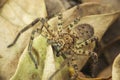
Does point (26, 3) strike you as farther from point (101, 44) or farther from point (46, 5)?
point (101, 44)

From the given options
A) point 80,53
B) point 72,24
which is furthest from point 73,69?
point 72,24

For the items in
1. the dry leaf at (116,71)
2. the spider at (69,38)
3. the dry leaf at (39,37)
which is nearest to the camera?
the dry leaf at (116,71)

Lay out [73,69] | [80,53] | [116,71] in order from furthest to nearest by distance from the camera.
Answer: [80,53] < [73,69] < [116,71]

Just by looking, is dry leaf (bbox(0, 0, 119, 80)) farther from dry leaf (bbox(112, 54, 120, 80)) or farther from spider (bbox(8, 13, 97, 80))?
dry leaf (bbox(112, 54, 120, 80))

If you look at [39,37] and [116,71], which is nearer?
[116,71]

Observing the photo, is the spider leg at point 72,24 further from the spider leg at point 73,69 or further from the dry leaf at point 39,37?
the spider leg at point 73,69

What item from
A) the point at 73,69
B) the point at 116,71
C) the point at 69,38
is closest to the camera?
the point at 116,71

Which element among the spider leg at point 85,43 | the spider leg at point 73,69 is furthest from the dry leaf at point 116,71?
the spider leg at point 85,43

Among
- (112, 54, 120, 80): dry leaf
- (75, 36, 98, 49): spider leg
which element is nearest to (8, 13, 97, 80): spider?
(75, 36, 98, 49): spider leg

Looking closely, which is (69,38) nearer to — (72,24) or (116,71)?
(72,24)
